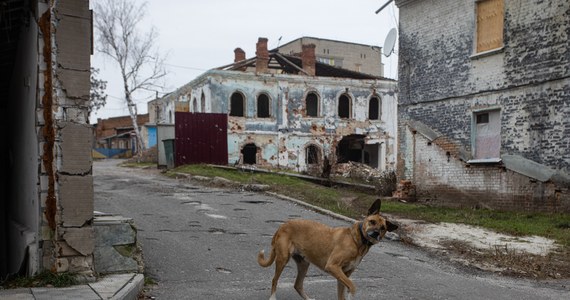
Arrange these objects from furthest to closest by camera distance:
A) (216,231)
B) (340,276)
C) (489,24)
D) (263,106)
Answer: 1. (263,106)
2. (489,24)
3. (216,231)
4. (340,276)

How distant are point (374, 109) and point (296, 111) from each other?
5.36 metres

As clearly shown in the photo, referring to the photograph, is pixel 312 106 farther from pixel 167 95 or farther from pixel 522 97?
pixel 522 97

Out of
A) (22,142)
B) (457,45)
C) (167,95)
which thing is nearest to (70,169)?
(22,142)

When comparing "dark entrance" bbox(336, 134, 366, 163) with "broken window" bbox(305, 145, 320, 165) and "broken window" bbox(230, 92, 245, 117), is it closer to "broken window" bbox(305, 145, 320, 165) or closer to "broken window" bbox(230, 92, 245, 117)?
"broken window" bbox(305, 145, 320, 165)

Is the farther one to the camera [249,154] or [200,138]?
[249,154]

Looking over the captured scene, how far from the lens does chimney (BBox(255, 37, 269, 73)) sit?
28.5 m

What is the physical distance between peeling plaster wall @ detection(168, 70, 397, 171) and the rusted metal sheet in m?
3.02

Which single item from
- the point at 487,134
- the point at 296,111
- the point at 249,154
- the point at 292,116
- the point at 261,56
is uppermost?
the point at 261,56

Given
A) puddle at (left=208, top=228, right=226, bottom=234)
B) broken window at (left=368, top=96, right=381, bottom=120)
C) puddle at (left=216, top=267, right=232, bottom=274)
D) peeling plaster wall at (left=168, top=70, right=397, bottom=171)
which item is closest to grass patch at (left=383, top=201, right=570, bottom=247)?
puddle at (left=208, top=228, right=226, bottom=234)

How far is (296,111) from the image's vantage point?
29094 millimetres

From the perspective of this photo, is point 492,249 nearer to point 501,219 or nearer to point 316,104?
point 501,219

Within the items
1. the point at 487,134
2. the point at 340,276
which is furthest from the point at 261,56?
the point at 340,276

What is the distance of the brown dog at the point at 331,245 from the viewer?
5145 mm

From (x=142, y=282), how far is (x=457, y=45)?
13.4 meters
